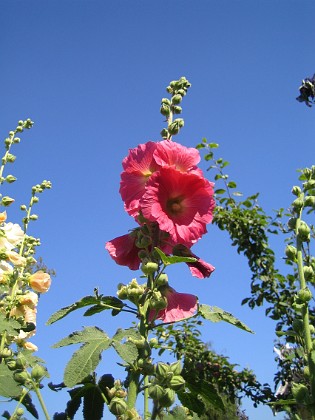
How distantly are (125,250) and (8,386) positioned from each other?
1.75 feet

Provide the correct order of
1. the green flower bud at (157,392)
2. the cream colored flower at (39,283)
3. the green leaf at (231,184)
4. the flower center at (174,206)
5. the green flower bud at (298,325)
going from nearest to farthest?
the green flower bud at (157,392), the green flower bud at (298,325), the flower center at (174,206), the cream colored flower at (39,283), the green leaf at (231,184)

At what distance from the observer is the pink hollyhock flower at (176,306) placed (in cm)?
129

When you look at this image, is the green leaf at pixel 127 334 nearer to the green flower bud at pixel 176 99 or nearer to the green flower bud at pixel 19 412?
the green flower bud at pixel 19 412

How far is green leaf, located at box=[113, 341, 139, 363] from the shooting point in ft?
3.53

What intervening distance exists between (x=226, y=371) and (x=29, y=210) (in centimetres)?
315

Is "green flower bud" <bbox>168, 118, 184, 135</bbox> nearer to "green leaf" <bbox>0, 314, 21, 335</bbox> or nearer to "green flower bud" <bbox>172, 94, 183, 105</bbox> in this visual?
"green flower bud" <bbox>172, 94, 183, 105</bbox>

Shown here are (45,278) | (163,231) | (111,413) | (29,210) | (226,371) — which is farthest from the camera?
(226,371)

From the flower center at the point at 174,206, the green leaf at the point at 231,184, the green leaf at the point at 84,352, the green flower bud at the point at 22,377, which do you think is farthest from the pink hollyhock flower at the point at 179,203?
the green leaf at the point at 231,184

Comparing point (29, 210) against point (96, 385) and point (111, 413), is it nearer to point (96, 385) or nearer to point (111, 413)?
point (96, 385)

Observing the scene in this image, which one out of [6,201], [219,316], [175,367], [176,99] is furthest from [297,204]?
[6,201]

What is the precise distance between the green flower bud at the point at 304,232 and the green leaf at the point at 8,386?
3.27 feet

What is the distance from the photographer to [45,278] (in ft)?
7.88

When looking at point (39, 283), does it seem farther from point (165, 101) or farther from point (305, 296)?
point (305, 296)

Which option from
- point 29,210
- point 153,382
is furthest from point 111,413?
point 29,210
